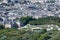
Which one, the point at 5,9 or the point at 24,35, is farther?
the point at 5,9

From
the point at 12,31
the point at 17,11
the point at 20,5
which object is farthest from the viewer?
the point at 20,5

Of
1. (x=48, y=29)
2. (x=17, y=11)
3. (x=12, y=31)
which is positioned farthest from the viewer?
(x=17, y=11)

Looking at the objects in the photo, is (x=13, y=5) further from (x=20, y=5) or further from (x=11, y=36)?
(x=11, y=36)

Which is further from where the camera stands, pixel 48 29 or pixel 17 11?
pixel 17 11

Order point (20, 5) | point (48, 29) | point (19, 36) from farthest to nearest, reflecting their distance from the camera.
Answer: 1. point (20, 5)
2. point (48, 29)
3. point (19, 36)

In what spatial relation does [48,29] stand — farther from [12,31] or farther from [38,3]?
[38,3]

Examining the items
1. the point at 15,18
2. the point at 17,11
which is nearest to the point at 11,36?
the point at 15,18

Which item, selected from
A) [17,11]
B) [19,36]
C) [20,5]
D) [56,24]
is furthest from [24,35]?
[20,5]

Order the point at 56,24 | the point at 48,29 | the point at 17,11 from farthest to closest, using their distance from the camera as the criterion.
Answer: the point at 17,11
the point at 56,24
the point at 48,29
